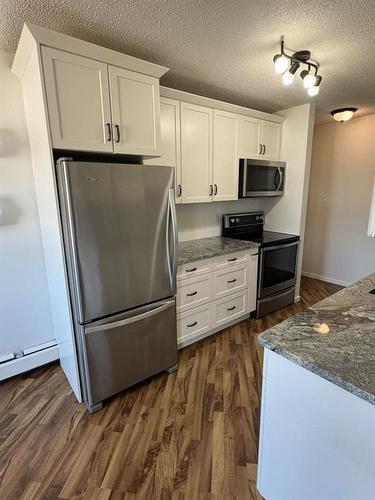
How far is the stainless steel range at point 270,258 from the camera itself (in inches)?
119

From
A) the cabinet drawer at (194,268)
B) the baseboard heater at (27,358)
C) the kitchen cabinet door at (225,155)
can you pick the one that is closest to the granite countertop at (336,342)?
the cabinet drawer at (194,268)

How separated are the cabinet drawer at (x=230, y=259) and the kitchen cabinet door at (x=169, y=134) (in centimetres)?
91

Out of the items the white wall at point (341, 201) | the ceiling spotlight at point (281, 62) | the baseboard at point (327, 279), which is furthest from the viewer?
the baseboard at point (327, 279)

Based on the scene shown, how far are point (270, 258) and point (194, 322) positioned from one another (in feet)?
3.84

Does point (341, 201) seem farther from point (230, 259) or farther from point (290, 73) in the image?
point (290, 73)

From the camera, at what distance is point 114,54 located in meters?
1.66

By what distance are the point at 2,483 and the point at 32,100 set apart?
2241 mm

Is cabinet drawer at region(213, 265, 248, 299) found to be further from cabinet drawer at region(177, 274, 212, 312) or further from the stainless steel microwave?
the stainless steel microwave

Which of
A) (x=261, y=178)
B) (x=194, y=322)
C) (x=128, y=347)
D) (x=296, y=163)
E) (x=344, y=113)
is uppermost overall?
(x=344, y=113)

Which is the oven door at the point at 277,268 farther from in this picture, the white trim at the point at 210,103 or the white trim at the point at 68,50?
the white trim at the point at 68,50

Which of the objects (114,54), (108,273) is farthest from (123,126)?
(108,273)

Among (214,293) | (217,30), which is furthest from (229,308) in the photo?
(217,30)

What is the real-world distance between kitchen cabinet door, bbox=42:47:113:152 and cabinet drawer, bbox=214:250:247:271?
1414 millimetres

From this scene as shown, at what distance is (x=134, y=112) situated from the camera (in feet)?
6.01
